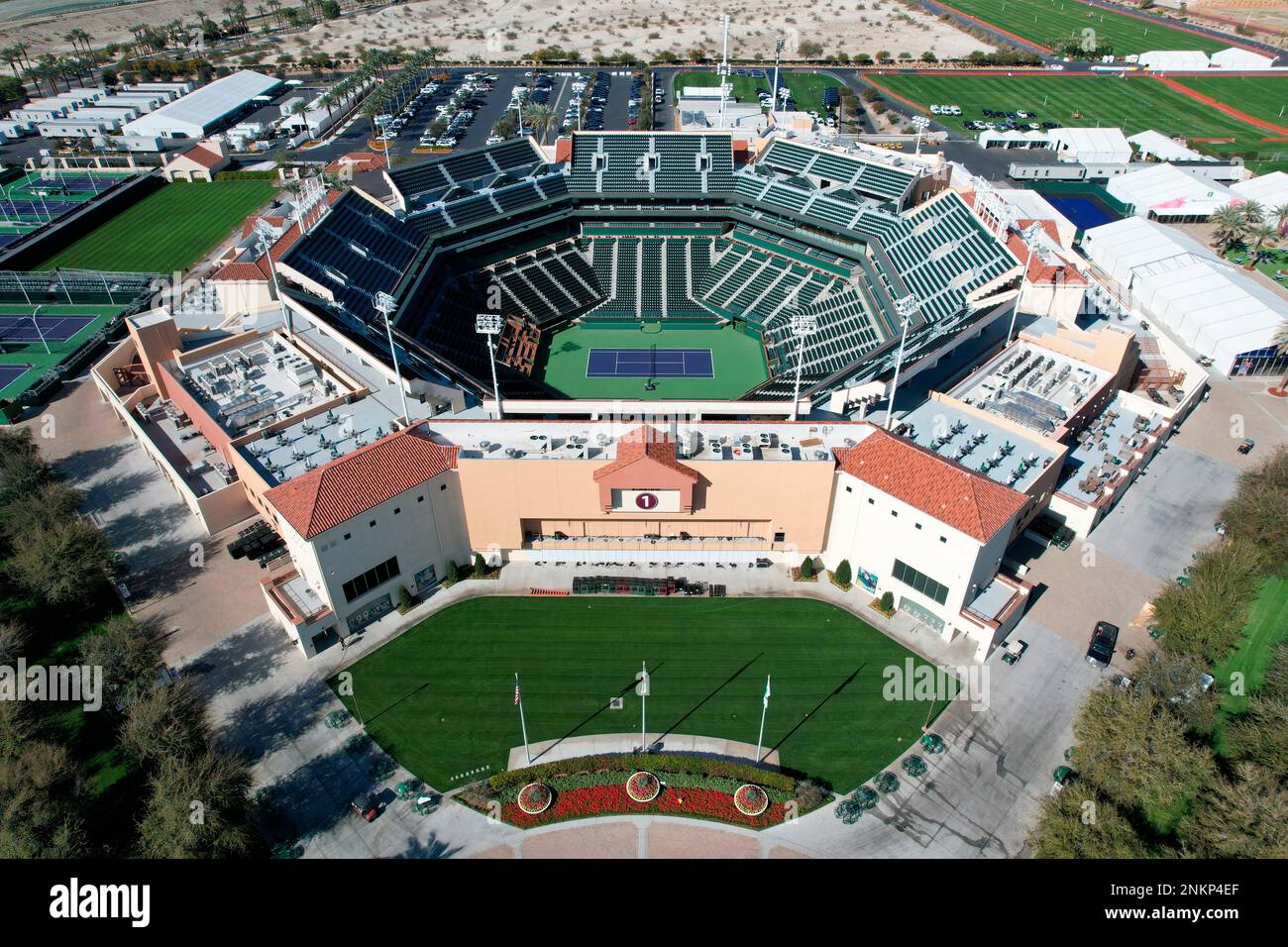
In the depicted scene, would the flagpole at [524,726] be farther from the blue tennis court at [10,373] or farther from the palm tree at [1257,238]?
the palm tree at [1257,238]

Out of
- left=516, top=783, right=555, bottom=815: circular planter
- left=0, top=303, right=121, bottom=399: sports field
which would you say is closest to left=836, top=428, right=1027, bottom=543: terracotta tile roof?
left=516, top=783, right=555, bottom=815: circular planter

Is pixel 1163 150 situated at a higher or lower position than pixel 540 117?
lower

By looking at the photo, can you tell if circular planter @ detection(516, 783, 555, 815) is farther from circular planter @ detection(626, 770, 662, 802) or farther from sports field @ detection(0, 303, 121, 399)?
sports field @ detection(0, 303, 121, 399)

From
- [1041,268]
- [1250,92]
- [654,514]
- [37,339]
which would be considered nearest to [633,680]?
[654,514]

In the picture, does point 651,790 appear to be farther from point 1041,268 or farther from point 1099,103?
point 1099,103

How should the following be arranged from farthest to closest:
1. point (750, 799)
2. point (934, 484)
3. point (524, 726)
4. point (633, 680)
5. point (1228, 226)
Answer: point (1228, 226) < point (934, 484) < point (633, 680) < point (524, 726) < point (750, 799)
